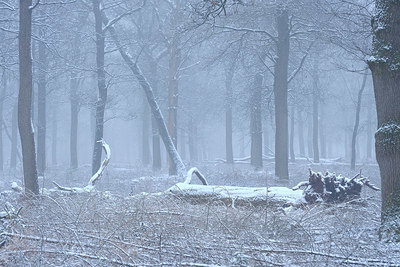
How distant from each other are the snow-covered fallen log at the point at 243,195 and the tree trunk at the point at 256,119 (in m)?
9.86

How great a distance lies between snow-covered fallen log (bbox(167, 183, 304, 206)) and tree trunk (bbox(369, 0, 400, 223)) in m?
2.49

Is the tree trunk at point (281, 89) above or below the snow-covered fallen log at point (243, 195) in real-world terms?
above

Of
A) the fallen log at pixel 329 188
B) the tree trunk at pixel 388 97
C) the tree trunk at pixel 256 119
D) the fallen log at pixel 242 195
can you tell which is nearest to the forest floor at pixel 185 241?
the tree trunk at pixel 388 97

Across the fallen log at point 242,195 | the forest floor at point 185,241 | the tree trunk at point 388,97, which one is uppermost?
the tree trunk at point 388,97

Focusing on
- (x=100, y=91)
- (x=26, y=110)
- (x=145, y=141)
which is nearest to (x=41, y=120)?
(x=100, y=91)

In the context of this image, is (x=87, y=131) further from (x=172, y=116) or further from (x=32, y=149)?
(x=32, y=149)

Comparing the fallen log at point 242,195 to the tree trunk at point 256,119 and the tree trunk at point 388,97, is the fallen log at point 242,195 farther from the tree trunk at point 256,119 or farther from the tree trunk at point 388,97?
the tree trunk at point 256,119

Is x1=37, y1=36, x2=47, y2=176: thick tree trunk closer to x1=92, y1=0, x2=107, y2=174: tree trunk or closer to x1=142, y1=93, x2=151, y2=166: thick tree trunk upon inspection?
x1=92, y1=0, x2=107, y2=174: tree trunk

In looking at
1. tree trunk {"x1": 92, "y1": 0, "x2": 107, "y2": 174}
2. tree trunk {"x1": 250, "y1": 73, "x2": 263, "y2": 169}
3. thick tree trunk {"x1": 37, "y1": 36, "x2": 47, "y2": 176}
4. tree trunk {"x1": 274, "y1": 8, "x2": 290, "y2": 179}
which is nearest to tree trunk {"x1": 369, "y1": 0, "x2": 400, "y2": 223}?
tree trunk {"x1": 274, "y1": 8, "x2": 290, "y2": 179}

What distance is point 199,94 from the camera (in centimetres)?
3180

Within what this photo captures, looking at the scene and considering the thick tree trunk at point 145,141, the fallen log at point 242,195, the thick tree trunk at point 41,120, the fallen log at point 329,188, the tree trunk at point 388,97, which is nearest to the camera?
the tree trunk at point 388,97

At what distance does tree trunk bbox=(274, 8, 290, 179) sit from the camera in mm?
14188

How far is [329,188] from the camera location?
8172mm

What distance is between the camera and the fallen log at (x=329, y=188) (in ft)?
26.1
